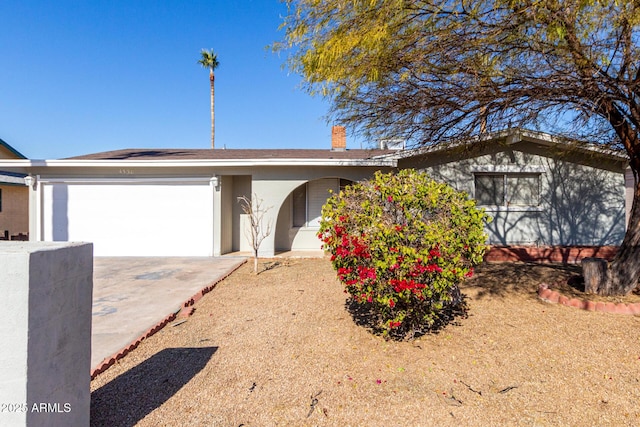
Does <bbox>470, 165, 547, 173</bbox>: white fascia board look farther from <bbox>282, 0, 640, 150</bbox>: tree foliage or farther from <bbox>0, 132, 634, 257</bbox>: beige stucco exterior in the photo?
<bbox>282, 0, 640, 150</bbox>: tree foliage

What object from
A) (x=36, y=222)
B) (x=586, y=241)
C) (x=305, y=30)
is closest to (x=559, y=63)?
(x=305, y=30)

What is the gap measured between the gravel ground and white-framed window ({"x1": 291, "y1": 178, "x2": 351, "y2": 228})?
6194 millimetres

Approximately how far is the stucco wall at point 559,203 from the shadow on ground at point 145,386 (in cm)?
832

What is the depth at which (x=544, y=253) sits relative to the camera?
9492 millimetres

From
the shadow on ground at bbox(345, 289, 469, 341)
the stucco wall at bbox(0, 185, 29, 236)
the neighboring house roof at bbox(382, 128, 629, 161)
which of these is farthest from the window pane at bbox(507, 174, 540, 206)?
the stucco wall at bbox(0, 185, 29, 236)

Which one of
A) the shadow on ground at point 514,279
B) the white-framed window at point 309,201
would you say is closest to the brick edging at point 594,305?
the shadow on ground at point 514,279

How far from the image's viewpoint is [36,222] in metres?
10.3

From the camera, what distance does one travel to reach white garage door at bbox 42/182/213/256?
10.4 m

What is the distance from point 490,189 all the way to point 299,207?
231 inches

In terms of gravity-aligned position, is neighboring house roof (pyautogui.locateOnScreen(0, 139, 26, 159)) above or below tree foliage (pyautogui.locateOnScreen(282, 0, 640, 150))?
above

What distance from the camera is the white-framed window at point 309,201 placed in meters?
11.1

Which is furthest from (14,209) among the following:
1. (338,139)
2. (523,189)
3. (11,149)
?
(523,189)

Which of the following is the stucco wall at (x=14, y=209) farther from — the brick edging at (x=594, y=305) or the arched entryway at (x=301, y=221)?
the brick edging at (x=594, y=305)

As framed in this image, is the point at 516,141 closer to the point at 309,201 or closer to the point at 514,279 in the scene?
the point at 514,279
